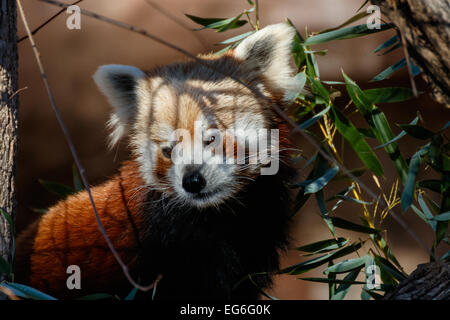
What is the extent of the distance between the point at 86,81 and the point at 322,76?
1.88 meters

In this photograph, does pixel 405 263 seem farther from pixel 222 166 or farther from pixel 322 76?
pixel 222 166

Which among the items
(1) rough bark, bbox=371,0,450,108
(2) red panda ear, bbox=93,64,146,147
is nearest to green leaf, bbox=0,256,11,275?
(2) red panda ear, bbox=93,64,146,147

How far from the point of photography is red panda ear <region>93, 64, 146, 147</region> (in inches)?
92.0

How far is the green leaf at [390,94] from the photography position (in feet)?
6.35

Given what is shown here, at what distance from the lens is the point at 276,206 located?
2.30 meters

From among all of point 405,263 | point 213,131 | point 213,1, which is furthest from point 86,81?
point 405,263

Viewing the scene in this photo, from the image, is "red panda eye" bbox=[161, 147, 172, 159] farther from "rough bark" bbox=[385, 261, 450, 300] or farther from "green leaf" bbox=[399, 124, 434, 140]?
"rough bark" bbox=[385, 261, 450, 300]

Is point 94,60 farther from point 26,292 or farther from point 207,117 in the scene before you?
point 26,292

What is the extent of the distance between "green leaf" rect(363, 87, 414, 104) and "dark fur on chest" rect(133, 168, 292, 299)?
0.55 metres

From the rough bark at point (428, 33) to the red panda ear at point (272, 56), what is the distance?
0.73m

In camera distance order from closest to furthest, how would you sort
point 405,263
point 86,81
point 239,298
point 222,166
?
point 222,166 → point 239,298 → point 86,81 → point 405,263

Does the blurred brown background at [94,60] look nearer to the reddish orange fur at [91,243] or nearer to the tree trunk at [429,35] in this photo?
the reddish orange fur at [91,243]

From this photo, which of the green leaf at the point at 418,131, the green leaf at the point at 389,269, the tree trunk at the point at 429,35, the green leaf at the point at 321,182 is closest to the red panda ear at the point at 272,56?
the green leaf at the point at 321,182

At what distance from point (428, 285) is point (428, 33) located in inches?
33.8
